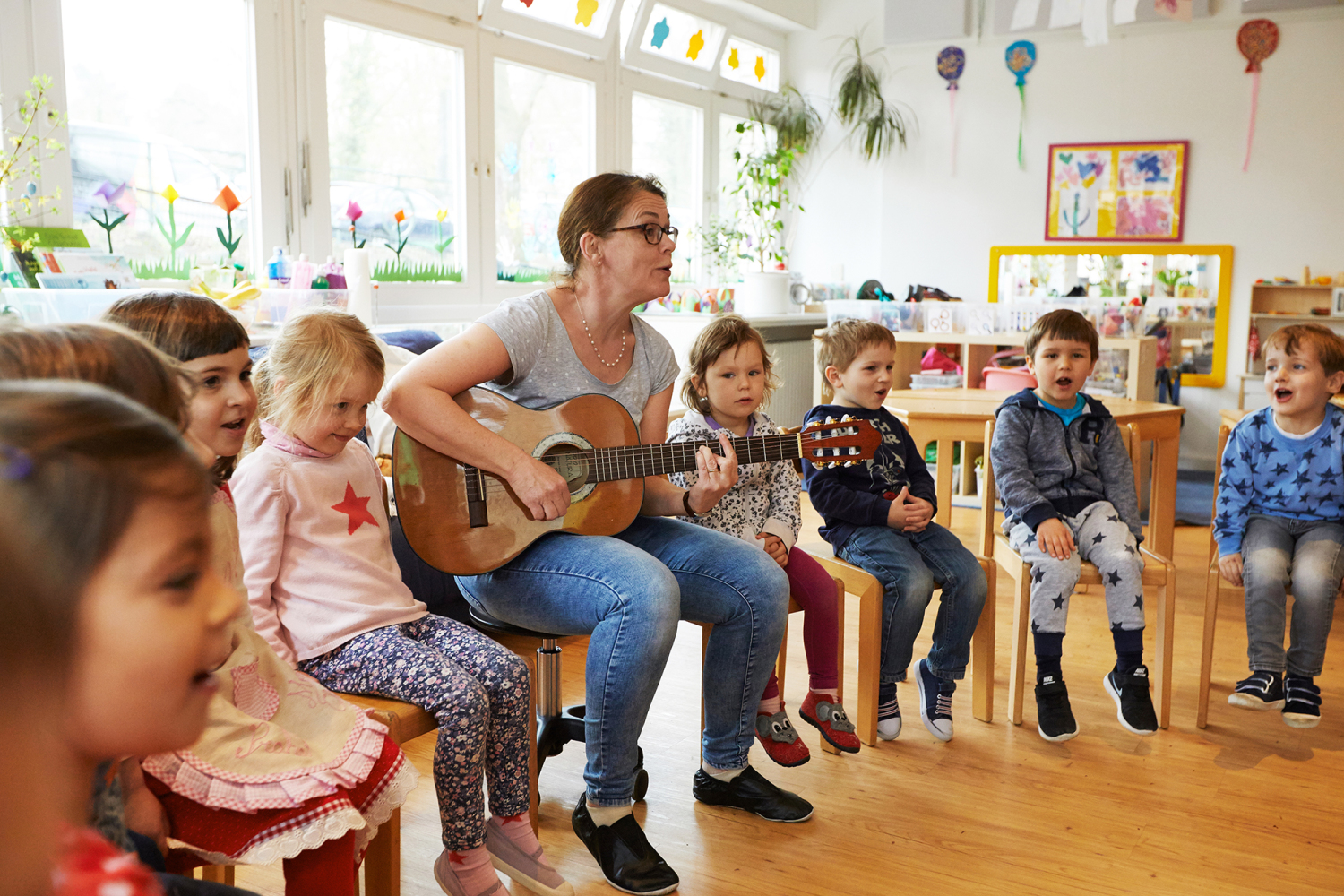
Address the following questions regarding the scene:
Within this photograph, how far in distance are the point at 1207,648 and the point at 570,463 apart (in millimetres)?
1464

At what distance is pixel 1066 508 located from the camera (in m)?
2.45

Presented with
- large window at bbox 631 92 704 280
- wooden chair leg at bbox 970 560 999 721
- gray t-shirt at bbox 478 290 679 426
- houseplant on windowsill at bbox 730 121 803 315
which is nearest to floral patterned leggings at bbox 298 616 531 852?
gray t-shirt at bbox 478 290 679 426

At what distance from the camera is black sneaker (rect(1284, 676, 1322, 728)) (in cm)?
228

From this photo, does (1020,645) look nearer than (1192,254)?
Yes

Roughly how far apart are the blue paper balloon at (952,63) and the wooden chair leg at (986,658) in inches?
182

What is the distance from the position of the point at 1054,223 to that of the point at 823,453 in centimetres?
480

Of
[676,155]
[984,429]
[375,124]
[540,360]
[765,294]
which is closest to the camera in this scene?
[540,360]

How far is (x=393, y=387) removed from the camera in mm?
1704

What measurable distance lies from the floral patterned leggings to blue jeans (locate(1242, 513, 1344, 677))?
66.2 inches

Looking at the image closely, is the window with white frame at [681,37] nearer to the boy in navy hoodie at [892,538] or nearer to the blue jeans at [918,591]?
the boy in navy hoodie at [892,538]

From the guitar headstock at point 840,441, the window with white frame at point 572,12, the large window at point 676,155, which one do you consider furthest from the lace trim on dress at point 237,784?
the large window at point 676,155

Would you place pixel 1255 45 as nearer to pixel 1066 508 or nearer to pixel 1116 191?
pixel 1116 191

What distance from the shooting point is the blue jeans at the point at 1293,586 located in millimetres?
2242

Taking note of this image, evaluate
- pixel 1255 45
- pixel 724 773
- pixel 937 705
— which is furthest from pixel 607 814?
pixel 1255 45
